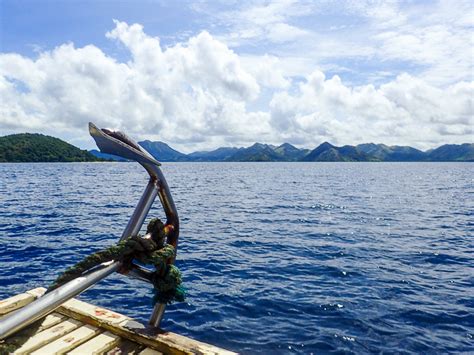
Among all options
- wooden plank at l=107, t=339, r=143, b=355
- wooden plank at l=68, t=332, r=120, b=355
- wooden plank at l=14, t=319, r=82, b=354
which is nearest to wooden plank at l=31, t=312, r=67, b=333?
wooden plank at l=14, t=319, r=82, b=354

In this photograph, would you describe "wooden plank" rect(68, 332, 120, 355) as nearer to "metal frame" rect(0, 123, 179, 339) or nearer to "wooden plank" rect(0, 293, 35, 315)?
"metal frame" rect(0, 123, 179, 339)

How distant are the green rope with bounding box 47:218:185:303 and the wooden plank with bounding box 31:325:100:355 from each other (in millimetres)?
1513

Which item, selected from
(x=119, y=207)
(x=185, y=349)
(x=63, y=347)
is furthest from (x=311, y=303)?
(x=119, y=207)

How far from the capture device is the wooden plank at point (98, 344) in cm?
544

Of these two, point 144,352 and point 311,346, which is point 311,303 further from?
point 144,352

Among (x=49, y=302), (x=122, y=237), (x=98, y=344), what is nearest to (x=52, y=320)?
(x=98, y=344)

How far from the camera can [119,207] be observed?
38156 millimetres

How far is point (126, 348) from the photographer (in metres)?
5.57

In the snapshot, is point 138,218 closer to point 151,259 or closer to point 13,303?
point 151,259

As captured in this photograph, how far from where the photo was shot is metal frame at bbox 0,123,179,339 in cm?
286

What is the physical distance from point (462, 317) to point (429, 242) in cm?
1206

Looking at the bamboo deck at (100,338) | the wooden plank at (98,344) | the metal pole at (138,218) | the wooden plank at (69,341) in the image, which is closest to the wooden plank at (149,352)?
the bamboo deck at (100,338)

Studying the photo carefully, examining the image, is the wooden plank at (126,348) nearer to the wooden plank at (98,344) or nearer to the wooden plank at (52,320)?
the wooden plank at (98,344)

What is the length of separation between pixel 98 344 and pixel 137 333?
61 cm
